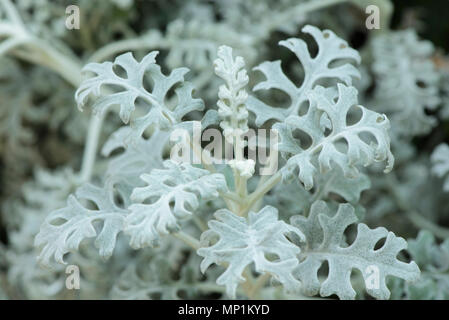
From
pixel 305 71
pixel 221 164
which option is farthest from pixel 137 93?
pixel 305 71

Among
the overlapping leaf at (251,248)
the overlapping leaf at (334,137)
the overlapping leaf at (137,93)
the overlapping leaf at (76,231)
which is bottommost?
the overlapping leaf at (251,248)

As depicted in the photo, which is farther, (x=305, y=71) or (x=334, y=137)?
(x=305, y=71)

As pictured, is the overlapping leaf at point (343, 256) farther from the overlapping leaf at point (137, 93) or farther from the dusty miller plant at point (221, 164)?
the overlapping leaf at point (137, 93)

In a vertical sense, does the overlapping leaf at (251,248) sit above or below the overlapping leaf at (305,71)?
below

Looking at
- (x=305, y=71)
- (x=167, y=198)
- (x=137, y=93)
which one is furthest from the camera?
(x=305, y=71)

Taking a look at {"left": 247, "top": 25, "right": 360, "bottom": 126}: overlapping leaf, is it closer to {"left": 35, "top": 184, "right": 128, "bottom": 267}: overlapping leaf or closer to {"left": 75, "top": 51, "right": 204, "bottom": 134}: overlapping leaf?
{"left": 75, "top": 51, "right": 204, "bottom": 134}: overlapping leaf

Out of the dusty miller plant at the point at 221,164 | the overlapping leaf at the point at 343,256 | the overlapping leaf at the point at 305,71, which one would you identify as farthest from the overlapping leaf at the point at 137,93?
the overlapping leaf at the point at 343,256

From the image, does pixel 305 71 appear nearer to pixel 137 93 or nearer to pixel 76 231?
pixel 137 93

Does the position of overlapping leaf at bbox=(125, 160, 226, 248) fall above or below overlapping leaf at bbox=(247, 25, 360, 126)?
below

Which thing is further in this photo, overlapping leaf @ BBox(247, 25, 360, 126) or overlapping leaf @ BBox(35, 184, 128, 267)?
overlapping leaf @ BBox(247, 25, 360, 126)

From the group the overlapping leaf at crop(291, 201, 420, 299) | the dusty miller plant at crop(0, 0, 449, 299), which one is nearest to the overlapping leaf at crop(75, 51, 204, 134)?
the dusty miller plant at crop(0, 0, 449, 299)
